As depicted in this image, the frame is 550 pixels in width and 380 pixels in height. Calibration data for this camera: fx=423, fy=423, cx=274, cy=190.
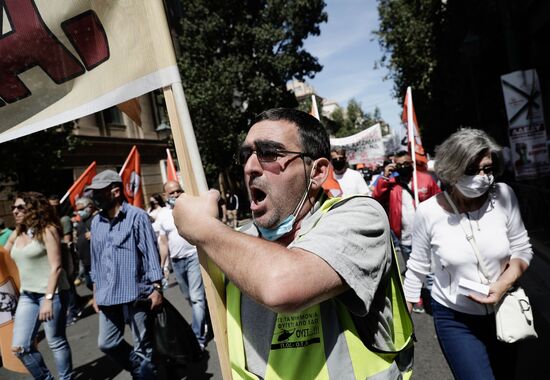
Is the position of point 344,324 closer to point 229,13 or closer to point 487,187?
point 487,187

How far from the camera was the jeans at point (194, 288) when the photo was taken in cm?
471

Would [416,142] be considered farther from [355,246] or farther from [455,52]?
[455,52]

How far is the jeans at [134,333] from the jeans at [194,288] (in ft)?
3.60

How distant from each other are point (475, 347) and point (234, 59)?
17.9 meters

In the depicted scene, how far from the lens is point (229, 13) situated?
1928cm

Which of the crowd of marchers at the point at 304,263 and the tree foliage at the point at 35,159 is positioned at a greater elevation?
the tree foliage at the point at 35,159

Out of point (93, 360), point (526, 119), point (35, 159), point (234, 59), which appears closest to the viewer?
point (93, 360)

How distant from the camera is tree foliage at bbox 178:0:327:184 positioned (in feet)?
60.5

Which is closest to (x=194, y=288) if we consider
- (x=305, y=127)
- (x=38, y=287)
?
(x=38, y=287)

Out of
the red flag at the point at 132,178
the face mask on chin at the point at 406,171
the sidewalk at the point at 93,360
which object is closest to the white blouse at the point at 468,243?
the sidewalk at the point at 93,360

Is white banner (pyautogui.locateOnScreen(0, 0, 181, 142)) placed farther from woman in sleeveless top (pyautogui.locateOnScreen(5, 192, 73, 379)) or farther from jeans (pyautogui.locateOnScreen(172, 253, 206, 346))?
jeans (pyautogui.locateOnScreen(172, 253, 206, 346))

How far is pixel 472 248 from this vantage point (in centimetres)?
Result: 232

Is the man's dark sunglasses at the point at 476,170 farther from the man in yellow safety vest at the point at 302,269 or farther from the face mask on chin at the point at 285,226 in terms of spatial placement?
the face mask on chin at the point at 285,226

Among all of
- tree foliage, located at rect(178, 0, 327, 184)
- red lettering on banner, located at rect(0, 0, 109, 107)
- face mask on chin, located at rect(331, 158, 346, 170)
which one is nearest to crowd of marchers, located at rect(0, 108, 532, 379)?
red lettering on banner, located at rect(0, 0, 109, 107)
